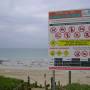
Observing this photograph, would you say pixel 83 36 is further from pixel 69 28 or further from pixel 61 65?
pixel 61 65

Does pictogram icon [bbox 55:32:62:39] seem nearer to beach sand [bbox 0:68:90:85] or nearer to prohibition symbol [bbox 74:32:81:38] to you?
prohibition symbol [bbox 74:32:81:38]

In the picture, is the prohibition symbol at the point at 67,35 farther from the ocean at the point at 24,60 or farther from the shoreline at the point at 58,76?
the ocean at the point at 24,60

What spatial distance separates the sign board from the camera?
890 cm

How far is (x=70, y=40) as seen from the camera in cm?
899

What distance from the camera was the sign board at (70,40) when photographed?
8.90 m

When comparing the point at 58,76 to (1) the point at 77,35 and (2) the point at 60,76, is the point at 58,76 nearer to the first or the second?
(2) the point at 60,76

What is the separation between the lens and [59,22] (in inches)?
358

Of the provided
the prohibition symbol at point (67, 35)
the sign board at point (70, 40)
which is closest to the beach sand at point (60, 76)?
the sign board at point (70, 40)

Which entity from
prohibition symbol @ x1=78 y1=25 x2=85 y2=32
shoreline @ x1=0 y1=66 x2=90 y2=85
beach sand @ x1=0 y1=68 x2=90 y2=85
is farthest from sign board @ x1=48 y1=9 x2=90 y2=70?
beach sand @ x1=0 y1=68 x2=90 y2=85

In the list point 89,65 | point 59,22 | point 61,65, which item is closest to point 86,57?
point 89,65

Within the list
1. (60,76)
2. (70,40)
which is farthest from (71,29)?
(60,76)

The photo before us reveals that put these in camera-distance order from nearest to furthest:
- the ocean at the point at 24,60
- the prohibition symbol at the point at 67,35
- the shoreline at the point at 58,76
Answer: the prohibition symbol at the point at 67,35
the shoreline at the point at 58,76
the ocean at the point at 24,60

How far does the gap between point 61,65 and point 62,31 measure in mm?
1106

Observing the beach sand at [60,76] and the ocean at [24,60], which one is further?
the ocean at [24,60]
